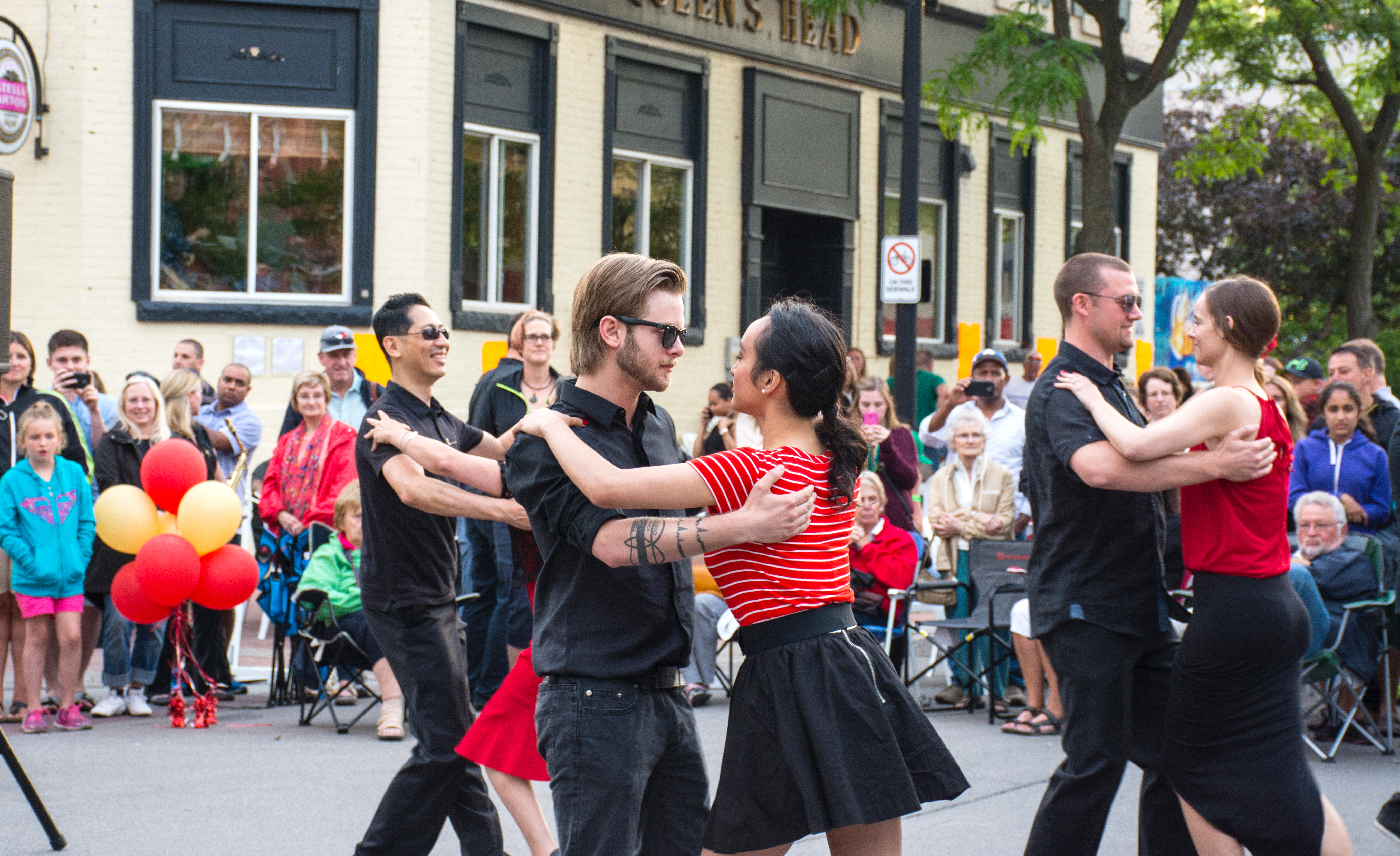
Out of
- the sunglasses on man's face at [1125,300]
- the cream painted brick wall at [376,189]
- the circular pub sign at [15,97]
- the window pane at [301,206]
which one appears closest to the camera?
the sunglasses on man's face at [1125,300]

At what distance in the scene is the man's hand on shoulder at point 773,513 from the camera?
3.36 m

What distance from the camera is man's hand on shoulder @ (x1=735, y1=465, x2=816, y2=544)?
336 cm

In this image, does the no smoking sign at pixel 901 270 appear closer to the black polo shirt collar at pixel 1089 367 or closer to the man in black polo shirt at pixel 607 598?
the black polo shirt collar at pixel 1089 367

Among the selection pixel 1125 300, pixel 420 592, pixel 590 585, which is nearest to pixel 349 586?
pixel 420 592

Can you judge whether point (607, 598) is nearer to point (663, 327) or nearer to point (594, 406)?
point (594, 406)

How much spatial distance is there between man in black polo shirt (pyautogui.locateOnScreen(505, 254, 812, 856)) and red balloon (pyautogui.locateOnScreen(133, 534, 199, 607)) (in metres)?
5.02

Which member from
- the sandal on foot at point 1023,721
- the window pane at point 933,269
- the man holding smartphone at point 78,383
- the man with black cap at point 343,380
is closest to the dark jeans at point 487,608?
the man with black cap at point 343,380

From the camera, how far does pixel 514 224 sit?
1467cm

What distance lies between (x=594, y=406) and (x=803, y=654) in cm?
74

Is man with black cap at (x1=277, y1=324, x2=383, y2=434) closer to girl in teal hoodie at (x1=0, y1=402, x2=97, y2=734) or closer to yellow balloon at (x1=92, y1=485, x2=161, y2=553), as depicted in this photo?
yellow balloon at (x1=92, y1=485, x2=161, y2=553)

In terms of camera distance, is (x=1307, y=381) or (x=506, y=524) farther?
(x=1307, y=381)

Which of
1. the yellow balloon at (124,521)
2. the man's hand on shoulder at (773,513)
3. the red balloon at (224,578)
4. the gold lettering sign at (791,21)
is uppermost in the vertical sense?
the gold lettering sign at (791,21)

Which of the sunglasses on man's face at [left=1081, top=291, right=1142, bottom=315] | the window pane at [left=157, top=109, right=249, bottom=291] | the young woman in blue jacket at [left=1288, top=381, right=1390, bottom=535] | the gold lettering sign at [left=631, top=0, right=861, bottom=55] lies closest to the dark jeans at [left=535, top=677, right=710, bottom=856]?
the sunglasses on man's face at [left=1081, top=291, right=1142, bottom=315]

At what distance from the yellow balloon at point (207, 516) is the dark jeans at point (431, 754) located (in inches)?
141
